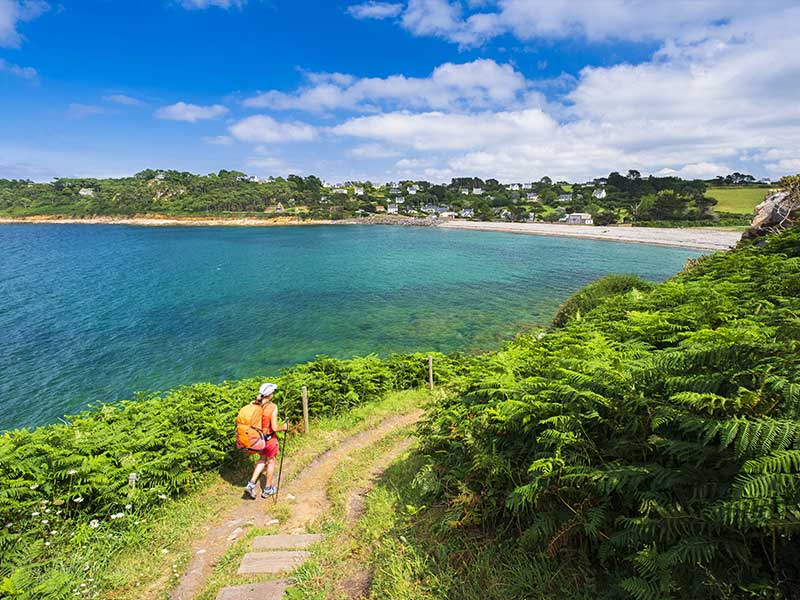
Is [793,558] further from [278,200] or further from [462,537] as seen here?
[278,200]

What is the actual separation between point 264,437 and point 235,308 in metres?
29.6

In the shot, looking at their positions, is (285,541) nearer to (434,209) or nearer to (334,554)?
(334,554)

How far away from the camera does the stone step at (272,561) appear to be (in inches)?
214

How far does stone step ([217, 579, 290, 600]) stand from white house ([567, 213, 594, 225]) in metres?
141

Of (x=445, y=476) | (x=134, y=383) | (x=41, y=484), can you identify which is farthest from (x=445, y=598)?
(x=134, y=383)

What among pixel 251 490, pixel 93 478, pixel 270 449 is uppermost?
pixel 93 478

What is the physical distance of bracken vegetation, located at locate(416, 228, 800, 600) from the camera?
2.79 metres

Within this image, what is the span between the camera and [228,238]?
99.6 m

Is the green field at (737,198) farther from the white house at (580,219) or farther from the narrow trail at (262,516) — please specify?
the narrow trail at (262,516)

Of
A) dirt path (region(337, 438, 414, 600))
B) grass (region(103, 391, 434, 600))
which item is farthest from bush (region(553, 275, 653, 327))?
grass (region(103, 391, 434, 600))

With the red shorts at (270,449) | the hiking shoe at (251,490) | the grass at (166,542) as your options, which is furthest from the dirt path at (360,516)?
the hiking shoe at (251,490)

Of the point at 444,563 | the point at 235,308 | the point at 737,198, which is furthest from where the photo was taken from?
the point at 737,198

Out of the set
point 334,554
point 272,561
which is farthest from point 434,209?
point 272,561

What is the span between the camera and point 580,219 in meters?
130
